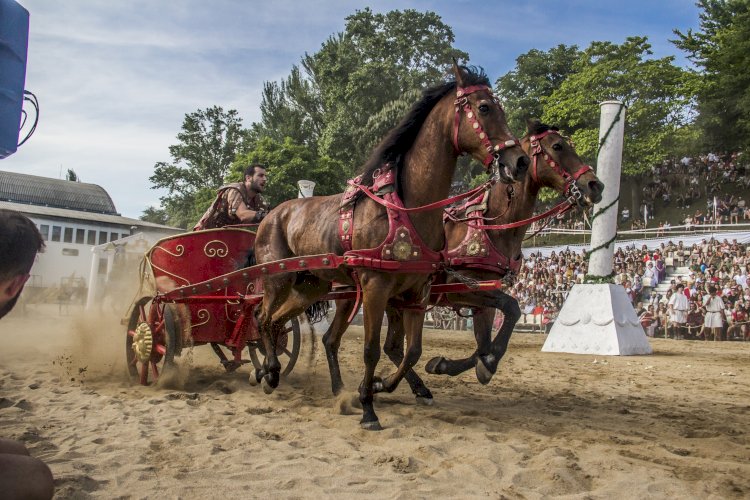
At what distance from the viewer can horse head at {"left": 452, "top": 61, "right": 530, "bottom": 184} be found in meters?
4.30

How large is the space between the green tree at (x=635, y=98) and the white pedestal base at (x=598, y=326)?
799 inches

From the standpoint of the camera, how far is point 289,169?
28656 mm

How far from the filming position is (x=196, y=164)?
42.7 metres

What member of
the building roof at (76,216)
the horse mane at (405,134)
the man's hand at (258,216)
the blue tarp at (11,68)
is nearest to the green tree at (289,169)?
the building roof at (76,216)

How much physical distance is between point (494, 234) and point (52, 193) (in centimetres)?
5038

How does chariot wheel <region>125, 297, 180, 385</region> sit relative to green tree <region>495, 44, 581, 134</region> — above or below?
below

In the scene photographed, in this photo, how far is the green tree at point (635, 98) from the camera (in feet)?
96.2

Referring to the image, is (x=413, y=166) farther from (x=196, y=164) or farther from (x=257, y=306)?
(x=196, y=164)

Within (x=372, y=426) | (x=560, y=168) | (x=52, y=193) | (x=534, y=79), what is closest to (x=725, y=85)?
(x=534, y=79)

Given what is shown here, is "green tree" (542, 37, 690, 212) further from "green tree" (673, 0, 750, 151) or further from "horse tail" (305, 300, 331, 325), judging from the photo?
"horse tail" (305, 300, 331, 325)

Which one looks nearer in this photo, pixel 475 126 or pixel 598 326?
pixel 475 126

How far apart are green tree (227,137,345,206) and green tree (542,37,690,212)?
1131 centimetres

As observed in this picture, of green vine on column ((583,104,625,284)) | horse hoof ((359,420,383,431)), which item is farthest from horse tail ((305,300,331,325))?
green vine on column ((583,104,625,284))

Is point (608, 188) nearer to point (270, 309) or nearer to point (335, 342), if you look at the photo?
point (335, 342)
